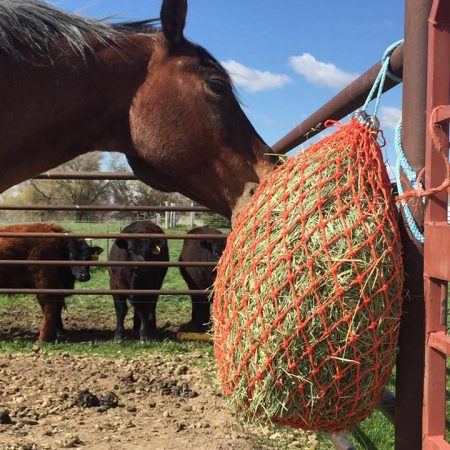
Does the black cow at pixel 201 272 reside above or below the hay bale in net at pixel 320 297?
below

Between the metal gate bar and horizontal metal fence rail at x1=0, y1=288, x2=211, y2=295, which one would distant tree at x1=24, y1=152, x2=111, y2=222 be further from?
the metal gate bar

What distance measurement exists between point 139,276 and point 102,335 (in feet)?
2.88

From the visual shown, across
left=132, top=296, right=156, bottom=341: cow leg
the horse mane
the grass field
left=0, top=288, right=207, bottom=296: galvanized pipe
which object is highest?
the horse mane

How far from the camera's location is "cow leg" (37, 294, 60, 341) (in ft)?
21.2

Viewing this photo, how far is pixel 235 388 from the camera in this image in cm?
127

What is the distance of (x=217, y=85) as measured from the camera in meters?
2.30

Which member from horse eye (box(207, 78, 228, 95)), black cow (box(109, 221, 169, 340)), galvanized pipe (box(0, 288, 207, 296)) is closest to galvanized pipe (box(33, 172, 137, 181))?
black cow (box(109, 221, 169, 340))

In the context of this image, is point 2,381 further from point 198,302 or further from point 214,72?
point 214,72

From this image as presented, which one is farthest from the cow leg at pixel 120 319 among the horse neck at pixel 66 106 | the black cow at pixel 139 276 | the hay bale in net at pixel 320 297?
the hay bale in net at pixel 320 297

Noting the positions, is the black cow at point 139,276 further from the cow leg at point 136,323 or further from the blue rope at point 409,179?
the blue rope at point 409,179

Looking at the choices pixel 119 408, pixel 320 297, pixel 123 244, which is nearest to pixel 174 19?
pixel 320 297

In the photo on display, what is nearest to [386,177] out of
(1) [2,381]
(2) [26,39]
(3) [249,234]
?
(3) [249,234]

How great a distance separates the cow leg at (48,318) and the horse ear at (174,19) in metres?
4.95

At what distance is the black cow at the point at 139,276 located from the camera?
6.66 meters
